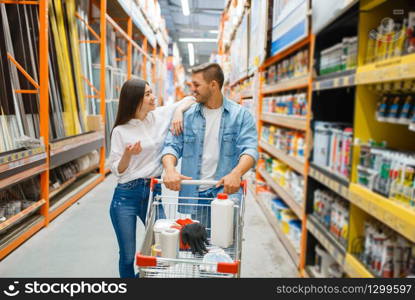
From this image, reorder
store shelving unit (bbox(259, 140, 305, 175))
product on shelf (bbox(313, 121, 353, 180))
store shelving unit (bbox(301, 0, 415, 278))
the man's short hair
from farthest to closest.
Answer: store shelving unit (bbox(259, 140, 305, 175)) < product on shelf (bbox(313, 121, 353, 180)) < the man's short hair < store shelving unit (bbox(301, 0, 415, 278))

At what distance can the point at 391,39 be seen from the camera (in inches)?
82.1

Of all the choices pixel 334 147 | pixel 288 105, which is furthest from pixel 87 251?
pixel 288 105

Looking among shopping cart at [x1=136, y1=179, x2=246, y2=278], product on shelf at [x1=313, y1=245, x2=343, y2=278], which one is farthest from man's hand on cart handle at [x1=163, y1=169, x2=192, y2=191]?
product on shelf at [x1=313, y1=245, x2=343, y2=278]

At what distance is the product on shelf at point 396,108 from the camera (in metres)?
1.93

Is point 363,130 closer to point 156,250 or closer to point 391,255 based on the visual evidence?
point 391,255

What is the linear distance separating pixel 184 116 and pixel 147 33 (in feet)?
29.3

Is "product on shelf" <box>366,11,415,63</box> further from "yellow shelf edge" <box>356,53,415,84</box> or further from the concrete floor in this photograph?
the concrete floor

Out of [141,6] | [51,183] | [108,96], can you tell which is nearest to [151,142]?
[51,183]

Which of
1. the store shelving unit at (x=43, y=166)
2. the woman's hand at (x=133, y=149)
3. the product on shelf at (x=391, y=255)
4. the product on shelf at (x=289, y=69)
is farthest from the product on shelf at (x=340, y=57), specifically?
the store shelving unit at (x=43, y=166)

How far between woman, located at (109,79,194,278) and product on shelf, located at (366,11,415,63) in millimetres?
1091

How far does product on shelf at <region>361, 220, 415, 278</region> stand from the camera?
2004 mm

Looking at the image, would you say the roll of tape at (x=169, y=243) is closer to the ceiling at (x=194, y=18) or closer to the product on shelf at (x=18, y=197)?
the product on shelf at (x=18, y=197)

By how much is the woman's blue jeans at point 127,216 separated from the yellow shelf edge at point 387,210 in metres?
1.20

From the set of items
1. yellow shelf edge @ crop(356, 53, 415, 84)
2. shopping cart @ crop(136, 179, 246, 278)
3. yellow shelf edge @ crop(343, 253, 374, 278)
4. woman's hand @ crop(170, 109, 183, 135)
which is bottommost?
yellow shelf edge @ crop(343, 253, 374, 278)
